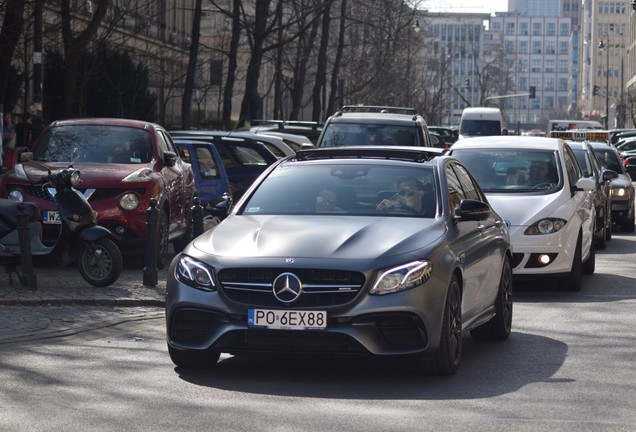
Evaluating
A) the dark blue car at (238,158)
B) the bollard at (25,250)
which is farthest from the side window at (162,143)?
the dark blue car at (238,158)

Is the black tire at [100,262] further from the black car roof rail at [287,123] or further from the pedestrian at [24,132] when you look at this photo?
the black car roof rail at [287,123]

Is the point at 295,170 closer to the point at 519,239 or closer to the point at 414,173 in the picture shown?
the point at 414,173

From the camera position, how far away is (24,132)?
30.7m

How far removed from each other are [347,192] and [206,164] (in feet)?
39.2

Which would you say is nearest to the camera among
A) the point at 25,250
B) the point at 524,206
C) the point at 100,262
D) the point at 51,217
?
the point at 25,250

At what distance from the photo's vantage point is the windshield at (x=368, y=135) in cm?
2359

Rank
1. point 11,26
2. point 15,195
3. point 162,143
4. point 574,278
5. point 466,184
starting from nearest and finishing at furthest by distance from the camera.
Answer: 1. point 466,184
2. point 574,278
3. point 15,195
4. point 162,143
5. point 11,26

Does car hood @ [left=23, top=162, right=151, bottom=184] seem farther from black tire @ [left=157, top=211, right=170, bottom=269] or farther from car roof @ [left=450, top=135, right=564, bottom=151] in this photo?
car roof @ [left=450, top=135, right=564, bottom=151]

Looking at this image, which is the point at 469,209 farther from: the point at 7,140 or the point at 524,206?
the point at 7,140

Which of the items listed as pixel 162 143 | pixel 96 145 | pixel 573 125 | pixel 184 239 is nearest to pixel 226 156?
pixel 184 239

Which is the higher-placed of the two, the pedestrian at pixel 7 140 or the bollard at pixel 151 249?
the pedestrian at pixel 7 140

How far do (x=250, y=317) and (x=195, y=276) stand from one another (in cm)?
49

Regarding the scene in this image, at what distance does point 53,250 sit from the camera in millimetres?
14398

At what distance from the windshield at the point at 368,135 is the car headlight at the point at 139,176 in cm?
696
